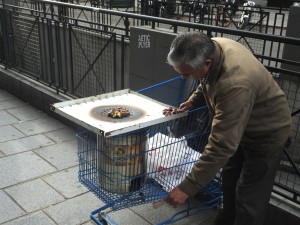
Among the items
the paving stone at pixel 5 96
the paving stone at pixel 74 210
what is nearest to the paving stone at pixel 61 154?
the paving stone at pixel 74 210

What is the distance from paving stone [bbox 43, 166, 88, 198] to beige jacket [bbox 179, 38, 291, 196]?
1888 millimetres

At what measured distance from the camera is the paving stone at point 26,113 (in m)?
5.78

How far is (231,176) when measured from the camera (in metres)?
2.96

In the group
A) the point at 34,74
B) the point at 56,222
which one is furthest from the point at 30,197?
the point at 34,74

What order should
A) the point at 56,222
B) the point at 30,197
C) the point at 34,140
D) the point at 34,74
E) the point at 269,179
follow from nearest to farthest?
the point at 269,179 → the point at 56,222 → the point at 30,197 → the point at 34,140 → the point at 34,74

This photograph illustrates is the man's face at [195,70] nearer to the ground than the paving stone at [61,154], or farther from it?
farther from it

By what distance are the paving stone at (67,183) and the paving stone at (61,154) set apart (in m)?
0.15

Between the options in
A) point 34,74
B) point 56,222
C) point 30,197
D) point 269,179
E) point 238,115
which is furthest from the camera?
point 34,74

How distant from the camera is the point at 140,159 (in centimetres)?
262

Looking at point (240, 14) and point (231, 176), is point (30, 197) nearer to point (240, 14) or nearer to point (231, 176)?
point (231, 176)

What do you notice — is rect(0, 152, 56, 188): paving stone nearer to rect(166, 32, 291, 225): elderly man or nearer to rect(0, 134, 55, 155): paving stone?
rect(0, 134, 55, 155): paving stone

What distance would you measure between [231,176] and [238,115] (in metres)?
0.99

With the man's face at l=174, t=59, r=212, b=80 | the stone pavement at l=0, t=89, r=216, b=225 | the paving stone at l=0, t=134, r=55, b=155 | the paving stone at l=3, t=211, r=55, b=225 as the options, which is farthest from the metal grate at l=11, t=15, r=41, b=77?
the man's face at l=174, t=59, r=212, b=80

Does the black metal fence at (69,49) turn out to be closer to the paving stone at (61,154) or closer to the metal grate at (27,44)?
the metal grate at (27,44)
